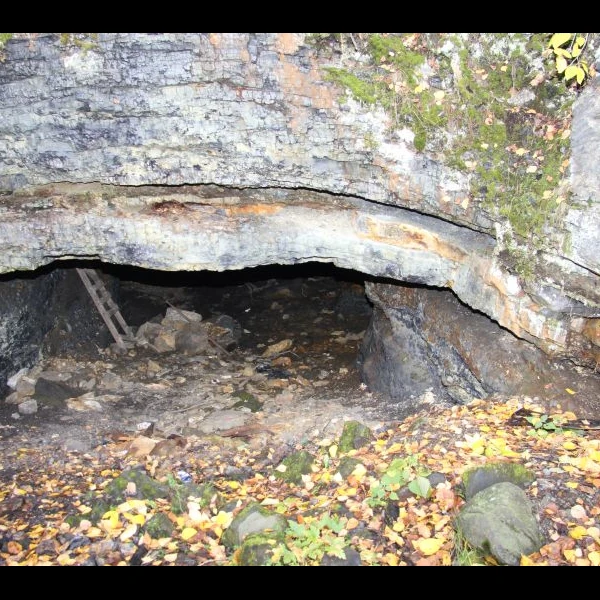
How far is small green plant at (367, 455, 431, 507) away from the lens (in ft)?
11.5

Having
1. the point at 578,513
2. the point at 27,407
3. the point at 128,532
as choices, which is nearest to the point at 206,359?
the point at 27,407

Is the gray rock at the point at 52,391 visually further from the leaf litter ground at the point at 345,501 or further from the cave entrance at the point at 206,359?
the leaf litter ground at the point at 345,501

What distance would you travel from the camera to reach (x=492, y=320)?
5.26m

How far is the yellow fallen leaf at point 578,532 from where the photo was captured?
9.95ft

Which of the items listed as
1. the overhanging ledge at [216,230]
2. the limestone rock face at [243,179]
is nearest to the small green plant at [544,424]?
the limestone rock face at [243,179]

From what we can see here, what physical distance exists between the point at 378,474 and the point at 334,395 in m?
2.88

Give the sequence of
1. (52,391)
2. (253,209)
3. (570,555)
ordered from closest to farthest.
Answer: (570,555), (253,209), (52,391)

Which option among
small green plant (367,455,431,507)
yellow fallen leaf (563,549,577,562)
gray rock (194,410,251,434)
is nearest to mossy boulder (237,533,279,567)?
small green plant (367,455,431,507)

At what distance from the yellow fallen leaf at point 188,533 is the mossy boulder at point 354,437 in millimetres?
1481

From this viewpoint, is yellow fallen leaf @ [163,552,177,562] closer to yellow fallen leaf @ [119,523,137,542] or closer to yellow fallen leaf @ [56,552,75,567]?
yellow fallen leaf @ [119,523,137,542]

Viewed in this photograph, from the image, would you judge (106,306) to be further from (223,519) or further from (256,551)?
(256,551)

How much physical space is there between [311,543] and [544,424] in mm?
2165

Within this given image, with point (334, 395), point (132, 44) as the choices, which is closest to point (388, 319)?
point (334, 395)

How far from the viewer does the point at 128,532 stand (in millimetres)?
3717
